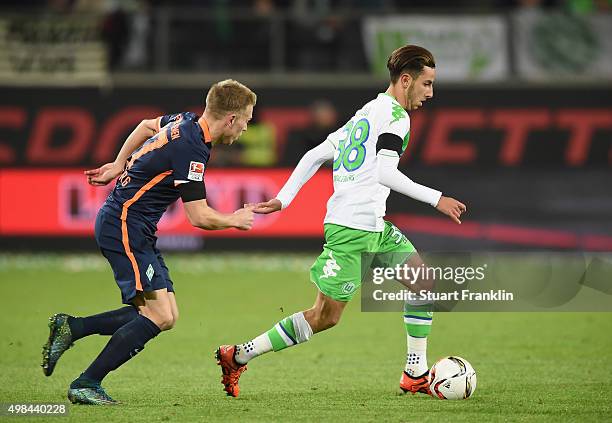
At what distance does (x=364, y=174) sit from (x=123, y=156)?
5.26 feet

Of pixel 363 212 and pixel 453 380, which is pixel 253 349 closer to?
pixel 363 212

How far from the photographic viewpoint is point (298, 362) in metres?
9.49

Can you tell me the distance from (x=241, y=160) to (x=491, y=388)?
1073cm

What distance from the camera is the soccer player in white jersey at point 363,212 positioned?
7.46 meters

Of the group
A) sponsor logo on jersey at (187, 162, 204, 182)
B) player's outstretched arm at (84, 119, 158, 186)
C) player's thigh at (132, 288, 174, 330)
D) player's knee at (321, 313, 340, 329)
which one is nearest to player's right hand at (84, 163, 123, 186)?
player's outstretched arm at (84, 119, 158, 186)

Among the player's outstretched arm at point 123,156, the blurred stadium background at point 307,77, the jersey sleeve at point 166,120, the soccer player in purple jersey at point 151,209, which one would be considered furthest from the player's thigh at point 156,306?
the blurred stadium background at point 307,77

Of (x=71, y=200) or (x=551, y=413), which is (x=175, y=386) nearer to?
(x=551, y=413)

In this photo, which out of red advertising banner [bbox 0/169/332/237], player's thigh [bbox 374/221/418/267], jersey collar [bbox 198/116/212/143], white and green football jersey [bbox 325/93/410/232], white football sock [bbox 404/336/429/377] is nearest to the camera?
jersey collar [bbox 198/116/212/143]

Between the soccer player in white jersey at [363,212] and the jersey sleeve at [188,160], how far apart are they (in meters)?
0.63

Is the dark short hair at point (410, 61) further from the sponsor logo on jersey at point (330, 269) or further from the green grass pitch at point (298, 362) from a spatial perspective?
the green grass pitch at point (298, 362)

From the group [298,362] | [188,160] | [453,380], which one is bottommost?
[298,362]
